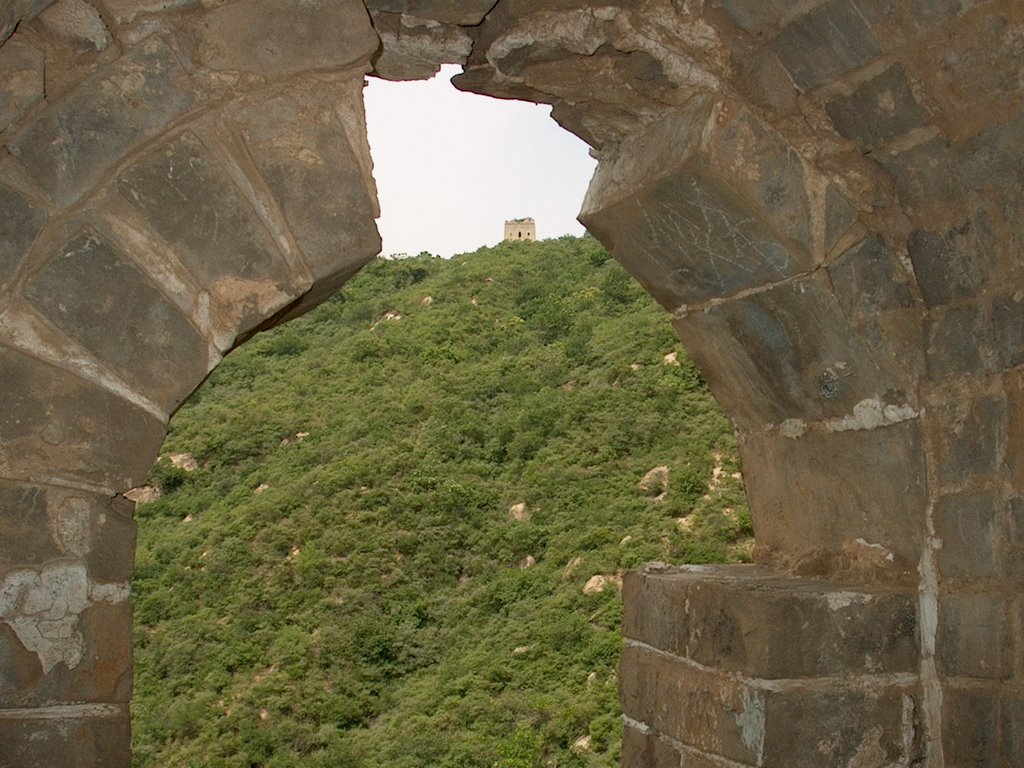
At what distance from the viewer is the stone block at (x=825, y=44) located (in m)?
2.31

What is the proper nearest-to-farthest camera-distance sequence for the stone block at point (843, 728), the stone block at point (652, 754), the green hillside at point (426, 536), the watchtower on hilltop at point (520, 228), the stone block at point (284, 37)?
the stone block at point (284, 37) → the stone block at point (843, 728) → the stone block at point (652, 754) → the green hillside at point (426, 536) → the watchtower on hilltop at point (520, 228)

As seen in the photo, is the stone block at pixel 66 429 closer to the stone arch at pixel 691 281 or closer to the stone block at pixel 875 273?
the stone arch at pixel 691 281

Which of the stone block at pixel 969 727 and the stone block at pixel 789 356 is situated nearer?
the stone block at pixel 969 727

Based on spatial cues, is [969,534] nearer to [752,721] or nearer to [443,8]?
[752,721]

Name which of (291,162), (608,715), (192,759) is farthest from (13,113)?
(192,759)

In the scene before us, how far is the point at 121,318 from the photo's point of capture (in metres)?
2.14

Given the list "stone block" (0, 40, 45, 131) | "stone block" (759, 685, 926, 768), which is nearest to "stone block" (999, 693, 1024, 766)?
"stone block" (759, 685, 926, 768)

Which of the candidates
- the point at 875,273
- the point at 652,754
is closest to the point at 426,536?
the point at 652,754

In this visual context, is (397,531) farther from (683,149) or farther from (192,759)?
(683,149)

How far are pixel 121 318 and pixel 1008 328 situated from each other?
1.92 metres

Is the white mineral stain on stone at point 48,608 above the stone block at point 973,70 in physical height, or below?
below

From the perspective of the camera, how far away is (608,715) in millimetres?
8086

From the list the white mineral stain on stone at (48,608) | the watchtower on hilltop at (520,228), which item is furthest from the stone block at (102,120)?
the watchtower on hilltop at (520,228)

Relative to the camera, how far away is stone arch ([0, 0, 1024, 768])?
6.85ft
